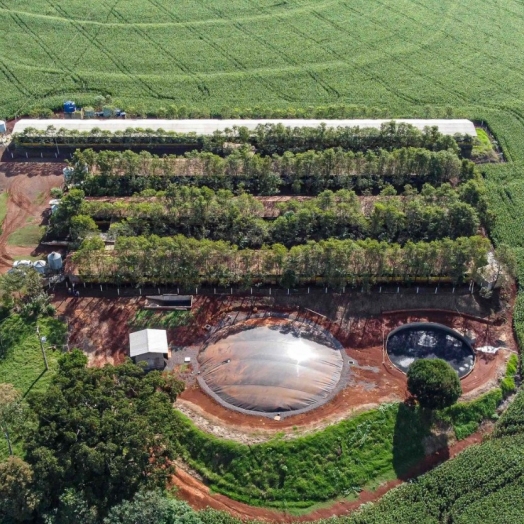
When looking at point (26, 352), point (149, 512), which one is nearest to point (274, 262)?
point (26, 352)

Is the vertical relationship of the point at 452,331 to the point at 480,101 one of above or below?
below

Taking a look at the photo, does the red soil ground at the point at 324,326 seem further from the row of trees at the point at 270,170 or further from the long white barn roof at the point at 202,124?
the long white barn roof at the point at 202,124

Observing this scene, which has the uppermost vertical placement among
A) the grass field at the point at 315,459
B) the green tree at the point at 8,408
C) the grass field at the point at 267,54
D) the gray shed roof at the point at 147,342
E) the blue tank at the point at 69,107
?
the grass field at the point at 267,54

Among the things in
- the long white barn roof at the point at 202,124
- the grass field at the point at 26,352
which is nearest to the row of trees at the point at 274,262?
the grass field at the point at 26,352

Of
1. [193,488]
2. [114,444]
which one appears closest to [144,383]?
[114,444]

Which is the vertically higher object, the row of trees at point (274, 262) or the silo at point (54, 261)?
the row of trees at point (274, 262)

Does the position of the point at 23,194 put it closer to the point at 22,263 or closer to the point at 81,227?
the point at 81,227

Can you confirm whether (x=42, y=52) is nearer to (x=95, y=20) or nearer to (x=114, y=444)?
(x=95, y=20)
